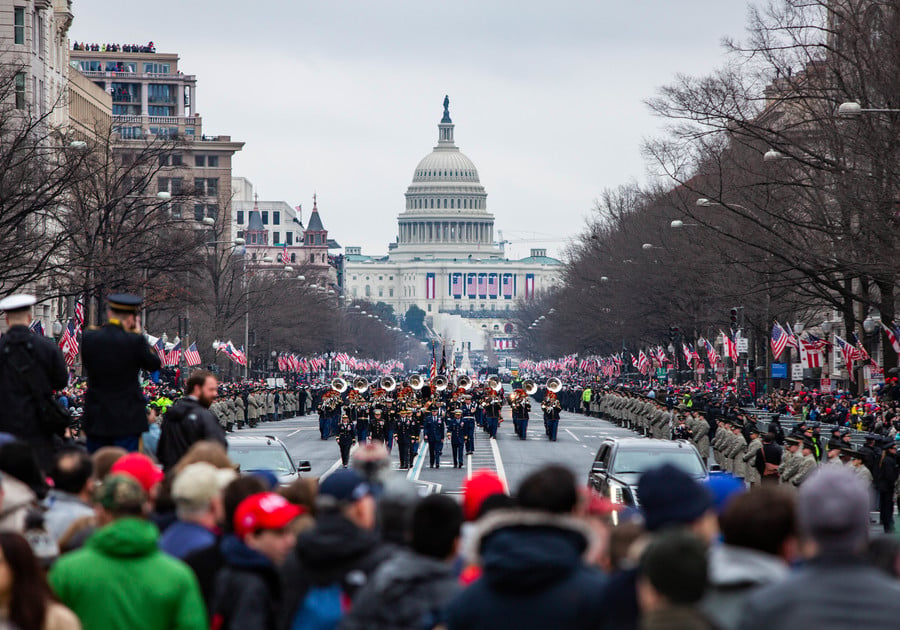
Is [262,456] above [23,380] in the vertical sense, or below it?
below

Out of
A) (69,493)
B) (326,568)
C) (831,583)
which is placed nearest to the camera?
(831,583)

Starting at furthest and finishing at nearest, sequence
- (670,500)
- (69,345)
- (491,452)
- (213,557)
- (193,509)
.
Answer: (69,345)
(491,452)
(193,509)
(213,557)
(670,500)

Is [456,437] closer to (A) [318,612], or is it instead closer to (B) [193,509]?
(B) [193,509]

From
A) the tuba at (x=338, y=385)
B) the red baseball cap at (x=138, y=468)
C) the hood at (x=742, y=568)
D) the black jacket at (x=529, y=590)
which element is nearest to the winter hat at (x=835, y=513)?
the hood at (x=742, y=568)

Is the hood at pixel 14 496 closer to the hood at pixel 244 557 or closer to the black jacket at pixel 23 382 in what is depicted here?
the hood at pixel 244 557

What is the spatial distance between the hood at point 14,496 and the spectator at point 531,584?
356cm

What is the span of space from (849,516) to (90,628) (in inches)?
133

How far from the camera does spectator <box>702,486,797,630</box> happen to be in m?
6.67

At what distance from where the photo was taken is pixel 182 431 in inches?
518

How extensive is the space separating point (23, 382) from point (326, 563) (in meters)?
5.76

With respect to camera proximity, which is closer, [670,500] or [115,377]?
[670,500]

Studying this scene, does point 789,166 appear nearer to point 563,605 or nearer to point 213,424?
point 213,424

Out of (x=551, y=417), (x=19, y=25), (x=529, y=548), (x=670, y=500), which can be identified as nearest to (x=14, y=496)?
(x=529, y=548)

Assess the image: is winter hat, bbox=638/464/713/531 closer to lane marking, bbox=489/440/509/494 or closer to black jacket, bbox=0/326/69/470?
black jacket, bbox=0/326/69/470
